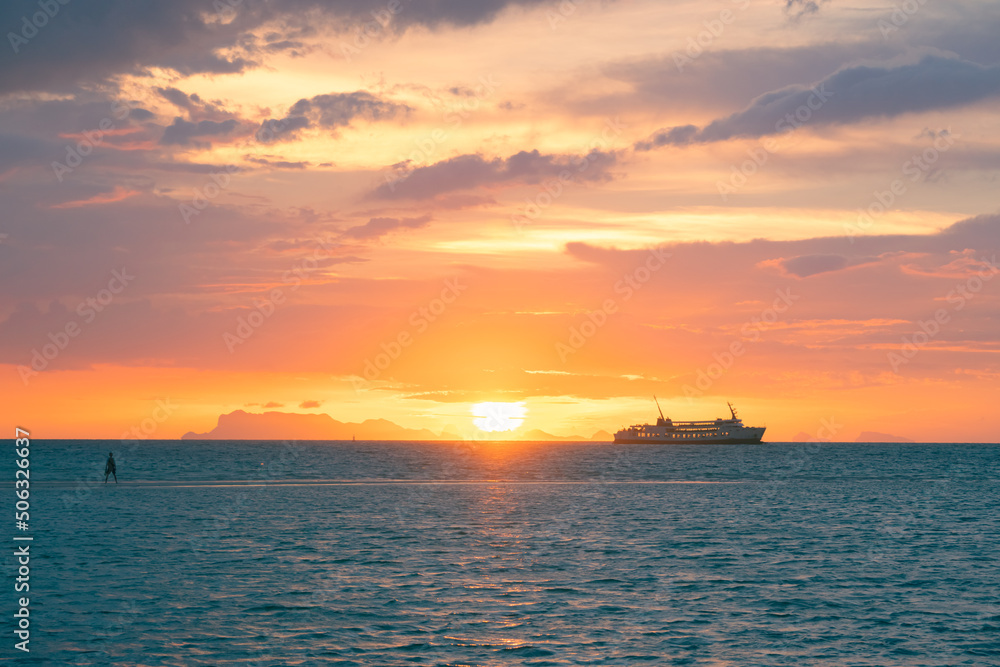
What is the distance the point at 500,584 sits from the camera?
1484 inches

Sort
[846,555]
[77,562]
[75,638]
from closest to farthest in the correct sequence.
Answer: [75,638]
[77,562]
[846,555]

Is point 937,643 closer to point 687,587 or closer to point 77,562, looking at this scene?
point 687,587

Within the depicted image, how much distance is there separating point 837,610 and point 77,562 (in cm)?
3526

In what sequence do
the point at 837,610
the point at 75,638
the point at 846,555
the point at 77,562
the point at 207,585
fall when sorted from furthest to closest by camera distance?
the point at 846,555, the point at 77,562, the point at 207,585, the point at 837,610, the point at 75,638

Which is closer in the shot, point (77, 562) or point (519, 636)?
point (519, 636)

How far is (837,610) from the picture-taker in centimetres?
3356

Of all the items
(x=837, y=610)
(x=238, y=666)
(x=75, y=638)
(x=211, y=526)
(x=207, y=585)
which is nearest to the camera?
(x=238, y=666)

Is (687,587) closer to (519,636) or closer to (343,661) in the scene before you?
(519,636)

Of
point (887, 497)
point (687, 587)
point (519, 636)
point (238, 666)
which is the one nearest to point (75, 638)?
point (238, 666)

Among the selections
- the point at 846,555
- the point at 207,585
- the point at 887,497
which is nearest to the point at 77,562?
the point at 207,585

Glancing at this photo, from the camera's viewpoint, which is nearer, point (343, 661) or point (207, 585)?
point (343, 661)

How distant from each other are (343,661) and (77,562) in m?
22.6

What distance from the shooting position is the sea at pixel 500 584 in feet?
88.3

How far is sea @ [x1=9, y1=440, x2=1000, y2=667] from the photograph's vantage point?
26.9 metres
